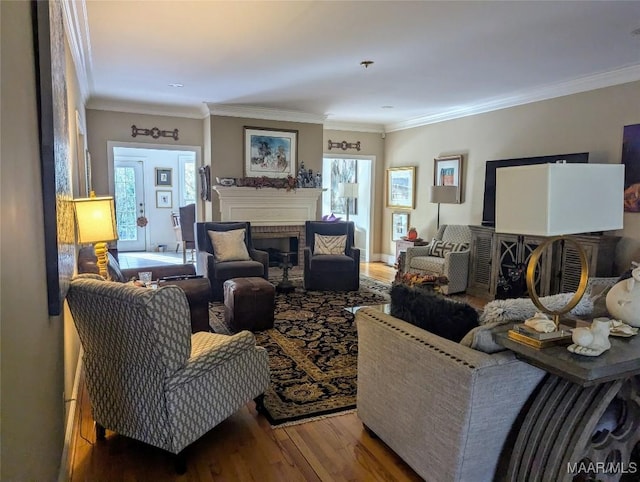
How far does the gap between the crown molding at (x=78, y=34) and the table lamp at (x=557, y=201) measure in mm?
2713

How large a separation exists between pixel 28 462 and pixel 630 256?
16.3 feet

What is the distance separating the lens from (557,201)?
5.11ft

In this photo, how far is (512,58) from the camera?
394 centimetres

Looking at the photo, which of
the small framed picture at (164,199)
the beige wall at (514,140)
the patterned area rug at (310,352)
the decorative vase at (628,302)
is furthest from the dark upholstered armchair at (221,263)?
the small framed picture at (164,199)

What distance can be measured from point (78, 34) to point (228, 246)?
2.83m

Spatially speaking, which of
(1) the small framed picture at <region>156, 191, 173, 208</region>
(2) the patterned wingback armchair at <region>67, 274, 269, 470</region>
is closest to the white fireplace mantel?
(1) the small framed picture at <region>156, 191, 173, 208</region>

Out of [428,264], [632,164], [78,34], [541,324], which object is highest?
[78,34]

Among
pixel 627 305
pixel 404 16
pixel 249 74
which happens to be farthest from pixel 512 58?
pixel 627 305

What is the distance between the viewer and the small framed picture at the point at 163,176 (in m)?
9.60

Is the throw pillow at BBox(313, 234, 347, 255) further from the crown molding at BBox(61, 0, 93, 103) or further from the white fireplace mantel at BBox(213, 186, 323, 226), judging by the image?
the crown molding at BBox(61, 0, 93, 103)

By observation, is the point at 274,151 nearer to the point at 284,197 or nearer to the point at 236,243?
the point at 284,197

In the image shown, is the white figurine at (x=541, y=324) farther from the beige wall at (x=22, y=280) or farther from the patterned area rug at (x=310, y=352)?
the beige wall at (x=22, y=280)

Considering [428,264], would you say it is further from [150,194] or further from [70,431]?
[150,194]

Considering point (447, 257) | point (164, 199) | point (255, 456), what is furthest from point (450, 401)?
point (164, 199)
